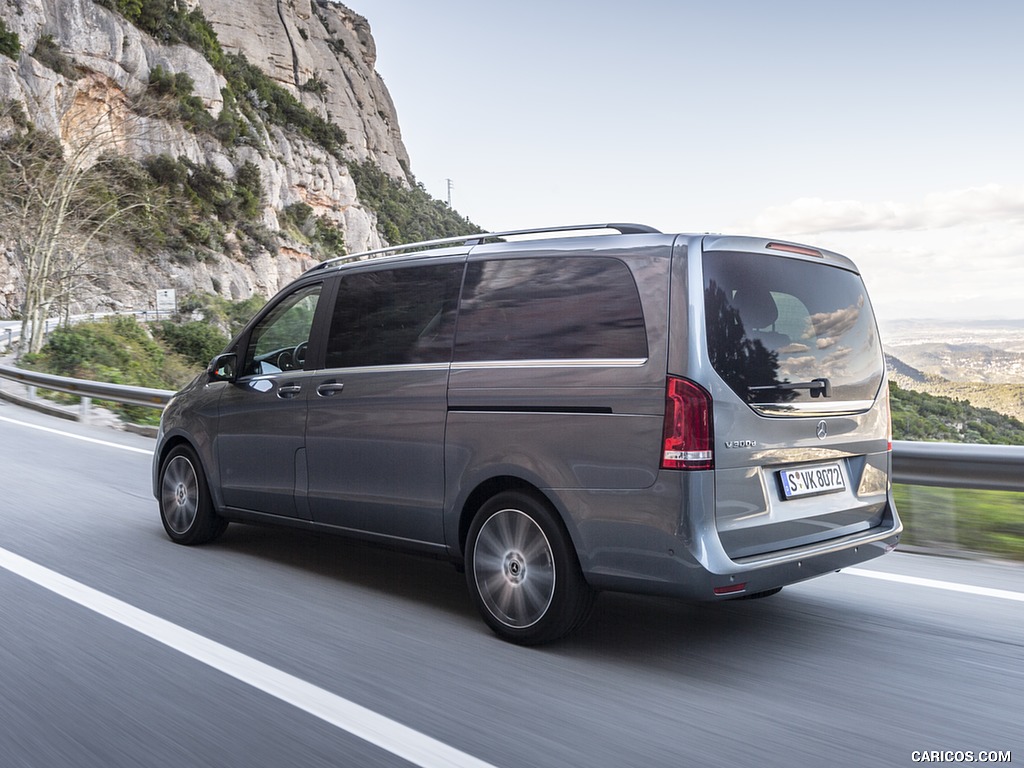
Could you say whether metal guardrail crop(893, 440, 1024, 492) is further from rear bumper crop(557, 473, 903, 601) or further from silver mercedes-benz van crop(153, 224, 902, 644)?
rear bumper crop(557, 473, 903, 601)

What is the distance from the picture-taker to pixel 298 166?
259 feet

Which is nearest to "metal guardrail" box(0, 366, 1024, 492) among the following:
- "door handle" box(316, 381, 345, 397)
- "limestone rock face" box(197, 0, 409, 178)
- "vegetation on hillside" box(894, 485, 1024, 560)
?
"vegetation on hillside" box(894, 485, 1024, 560)

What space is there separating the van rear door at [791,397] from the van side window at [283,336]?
8.27 feet

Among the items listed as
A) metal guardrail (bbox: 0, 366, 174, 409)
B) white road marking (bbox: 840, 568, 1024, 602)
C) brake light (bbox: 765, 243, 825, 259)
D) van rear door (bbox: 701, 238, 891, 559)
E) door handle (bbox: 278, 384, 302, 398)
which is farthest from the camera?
metal guardrail (bbox: 0, 366, 174, 409)

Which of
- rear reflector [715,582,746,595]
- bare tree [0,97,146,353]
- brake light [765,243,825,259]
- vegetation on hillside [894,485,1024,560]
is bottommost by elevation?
vegetation on hillside [894,485,1024,560]

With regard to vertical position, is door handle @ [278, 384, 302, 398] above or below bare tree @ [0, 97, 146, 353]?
below

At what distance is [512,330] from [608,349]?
563 millimetres

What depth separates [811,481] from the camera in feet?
13.5

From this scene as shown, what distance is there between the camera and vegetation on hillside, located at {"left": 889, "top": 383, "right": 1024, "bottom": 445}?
9023 millimetres

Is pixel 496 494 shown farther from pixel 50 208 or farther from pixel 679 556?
pixel 50 208

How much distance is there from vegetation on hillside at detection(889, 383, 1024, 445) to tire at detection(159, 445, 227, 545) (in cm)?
568

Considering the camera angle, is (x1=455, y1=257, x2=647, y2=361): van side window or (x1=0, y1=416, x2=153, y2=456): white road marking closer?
(x1=455, y1=257, x2=647, y2=361): van side window

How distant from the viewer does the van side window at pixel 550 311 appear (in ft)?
13.0

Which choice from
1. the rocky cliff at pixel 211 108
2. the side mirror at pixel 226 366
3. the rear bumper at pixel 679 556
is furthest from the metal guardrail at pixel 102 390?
the rocky cliff at pixel 211 108
